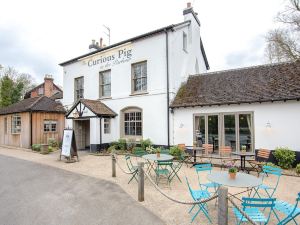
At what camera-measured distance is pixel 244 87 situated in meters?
11.1

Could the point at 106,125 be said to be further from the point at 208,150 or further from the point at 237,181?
the point at 237,181

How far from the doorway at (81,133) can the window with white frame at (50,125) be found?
344 cm

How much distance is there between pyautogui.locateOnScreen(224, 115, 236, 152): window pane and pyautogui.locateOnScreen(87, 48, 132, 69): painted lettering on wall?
7744mm

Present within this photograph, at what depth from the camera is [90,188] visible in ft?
22.0

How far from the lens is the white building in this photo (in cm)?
1262

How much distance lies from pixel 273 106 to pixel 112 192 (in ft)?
27.3

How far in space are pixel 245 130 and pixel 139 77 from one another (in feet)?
24.3

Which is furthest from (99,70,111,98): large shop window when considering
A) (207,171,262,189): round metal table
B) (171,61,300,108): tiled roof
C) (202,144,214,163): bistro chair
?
(207,171,262,189): round metal table

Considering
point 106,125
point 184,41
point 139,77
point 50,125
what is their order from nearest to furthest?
point 139,77 → point 184,41 → point 106,125 → point 50,125

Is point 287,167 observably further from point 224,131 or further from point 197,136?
point 197,136

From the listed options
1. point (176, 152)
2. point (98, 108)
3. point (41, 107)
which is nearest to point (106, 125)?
point (98, 108)

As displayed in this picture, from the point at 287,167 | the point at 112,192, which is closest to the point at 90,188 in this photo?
the point at 112,192

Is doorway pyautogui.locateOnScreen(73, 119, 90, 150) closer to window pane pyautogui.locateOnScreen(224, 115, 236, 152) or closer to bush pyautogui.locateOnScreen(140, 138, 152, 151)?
bush pyautogui.locateOnScreen(140, 138, 152, 151)

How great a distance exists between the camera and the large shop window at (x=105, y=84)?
15.6 m
